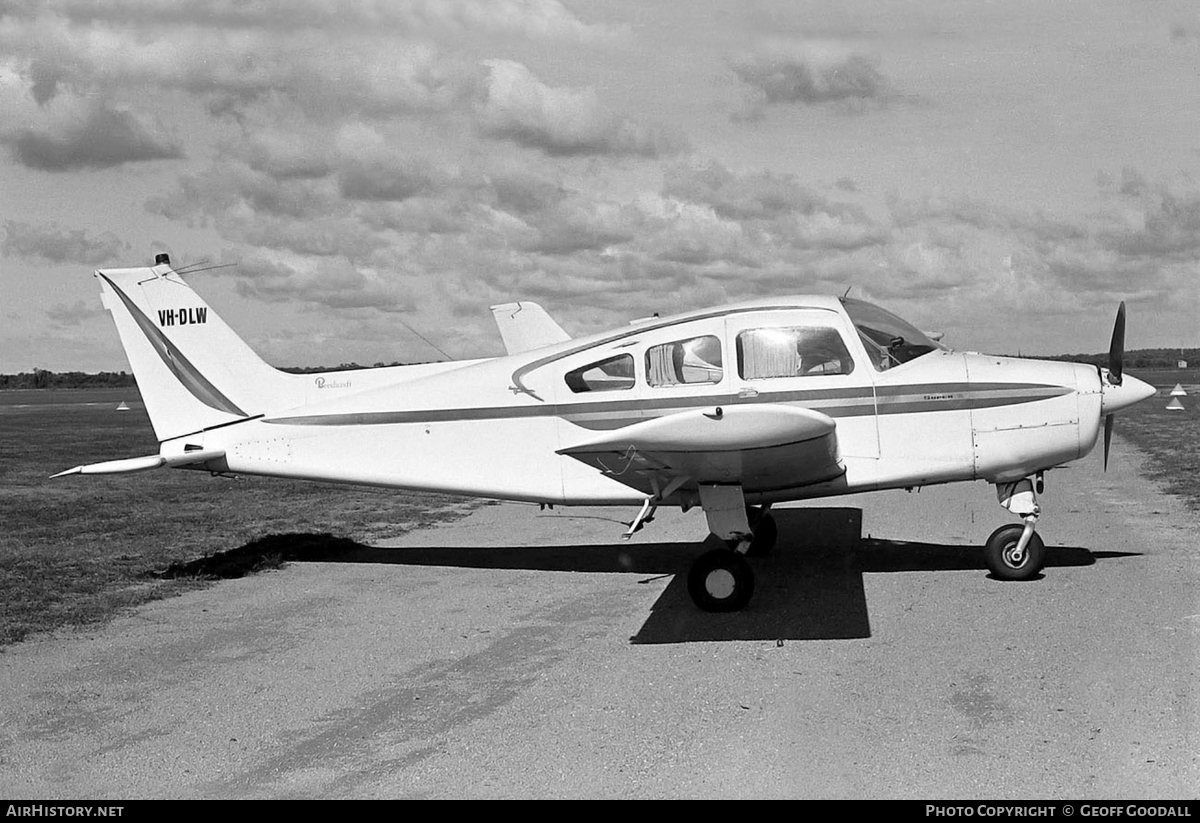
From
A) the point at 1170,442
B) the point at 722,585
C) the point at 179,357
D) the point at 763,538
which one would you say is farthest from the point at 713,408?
the point at 1170,442

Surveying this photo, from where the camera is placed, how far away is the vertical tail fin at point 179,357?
10.6m

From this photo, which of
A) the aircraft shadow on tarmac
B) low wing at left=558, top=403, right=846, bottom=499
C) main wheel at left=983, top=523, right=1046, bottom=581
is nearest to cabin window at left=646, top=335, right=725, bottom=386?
low wing at left=558, top=403, right=846, bottom=499

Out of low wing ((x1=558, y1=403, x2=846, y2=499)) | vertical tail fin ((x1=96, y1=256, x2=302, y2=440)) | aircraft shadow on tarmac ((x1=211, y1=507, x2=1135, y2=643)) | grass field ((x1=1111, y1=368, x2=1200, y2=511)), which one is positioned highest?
vertical tail fin ((x1=96, y1=256, x2=302, y2=440))

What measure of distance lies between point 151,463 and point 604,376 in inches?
168

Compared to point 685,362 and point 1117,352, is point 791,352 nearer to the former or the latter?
point 685,362

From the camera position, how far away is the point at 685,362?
8.90 m

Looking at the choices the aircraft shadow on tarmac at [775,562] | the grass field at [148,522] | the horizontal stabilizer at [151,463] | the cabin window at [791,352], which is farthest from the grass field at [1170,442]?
the horizontal stabilizer at [151,463]

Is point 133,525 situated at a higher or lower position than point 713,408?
lower

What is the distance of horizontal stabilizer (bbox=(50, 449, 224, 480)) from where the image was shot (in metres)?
9.84

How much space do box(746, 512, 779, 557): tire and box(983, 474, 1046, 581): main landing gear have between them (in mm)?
2127

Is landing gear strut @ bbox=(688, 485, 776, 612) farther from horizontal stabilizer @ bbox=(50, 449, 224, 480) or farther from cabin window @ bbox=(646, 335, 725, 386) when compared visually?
horizontal stabilizer @ bbox=(50, 449, 224, 480)

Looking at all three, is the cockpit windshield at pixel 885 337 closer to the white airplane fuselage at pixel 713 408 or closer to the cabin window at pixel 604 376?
the white airplane fuselage at pixel 713 408

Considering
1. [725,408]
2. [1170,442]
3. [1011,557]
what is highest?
[725,408]
